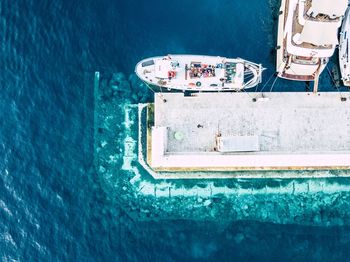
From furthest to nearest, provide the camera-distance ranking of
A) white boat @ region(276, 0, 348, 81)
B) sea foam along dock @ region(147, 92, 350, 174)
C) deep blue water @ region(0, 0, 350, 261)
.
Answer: deep blue water @ region(0, 0, 350, 261) < sea foam along dock @ region(147, 92, 350, 174) < white boat @ region(276, 0, 348, 81)

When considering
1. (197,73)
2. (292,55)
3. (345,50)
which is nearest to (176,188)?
(197,73)

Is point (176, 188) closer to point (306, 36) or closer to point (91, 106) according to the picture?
point (91, 106)

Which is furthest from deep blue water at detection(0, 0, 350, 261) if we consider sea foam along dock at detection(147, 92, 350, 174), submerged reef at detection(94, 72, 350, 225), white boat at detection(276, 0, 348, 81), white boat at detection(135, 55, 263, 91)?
sea foam along dock at detection(147, 92, 350, 174)

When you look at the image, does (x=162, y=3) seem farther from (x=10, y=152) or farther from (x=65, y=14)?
(x=10, y=152)

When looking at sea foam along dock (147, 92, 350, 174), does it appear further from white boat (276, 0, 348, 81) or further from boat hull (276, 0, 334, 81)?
white boat (276, 0, 348, 81)

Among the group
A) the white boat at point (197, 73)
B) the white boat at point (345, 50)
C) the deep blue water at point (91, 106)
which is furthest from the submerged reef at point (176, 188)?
the white boat at point (345, 50)

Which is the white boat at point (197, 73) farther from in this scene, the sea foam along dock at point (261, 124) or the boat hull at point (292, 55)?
the boat hull at point (292, 55)

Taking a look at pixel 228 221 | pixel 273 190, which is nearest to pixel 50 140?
pixel 228 221
